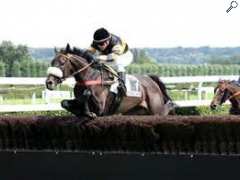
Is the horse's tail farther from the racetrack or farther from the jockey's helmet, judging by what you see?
the racetrack

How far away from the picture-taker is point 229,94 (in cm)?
1384

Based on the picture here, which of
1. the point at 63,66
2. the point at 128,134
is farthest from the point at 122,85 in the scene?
the point at 128,134

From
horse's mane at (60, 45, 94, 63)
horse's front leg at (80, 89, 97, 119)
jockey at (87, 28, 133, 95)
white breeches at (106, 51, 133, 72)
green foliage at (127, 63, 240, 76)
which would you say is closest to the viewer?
horse's front leg at (80, 89, 97, 119)

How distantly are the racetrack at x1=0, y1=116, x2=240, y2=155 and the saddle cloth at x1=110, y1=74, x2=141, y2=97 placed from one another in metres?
2.56

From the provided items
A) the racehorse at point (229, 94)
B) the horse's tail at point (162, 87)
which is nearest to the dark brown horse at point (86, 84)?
the horse's tail at point (162, 87)

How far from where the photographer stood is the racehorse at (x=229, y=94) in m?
13.7

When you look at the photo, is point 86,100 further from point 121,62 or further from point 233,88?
point 233,88

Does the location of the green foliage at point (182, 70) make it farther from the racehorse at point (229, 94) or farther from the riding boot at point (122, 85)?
the riding boot at point (122, 85)

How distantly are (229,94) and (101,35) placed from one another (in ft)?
13.5

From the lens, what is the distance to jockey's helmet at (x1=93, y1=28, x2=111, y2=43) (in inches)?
411

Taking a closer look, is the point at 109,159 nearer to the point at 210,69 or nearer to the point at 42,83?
the point at 42,83

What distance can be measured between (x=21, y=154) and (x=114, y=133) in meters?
1.00

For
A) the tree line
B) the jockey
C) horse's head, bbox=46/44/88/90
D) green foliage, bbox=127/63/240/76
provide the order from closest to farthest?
horse's head, bbox=46/44/88/90 < the jockey < the tree line < green foliage, bbox=127/63/240/76

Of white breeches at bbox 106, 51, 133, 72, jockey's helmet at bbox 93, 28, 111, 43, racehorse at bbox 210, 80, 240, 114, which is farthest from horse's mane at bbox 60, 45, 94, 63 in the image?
racehorse at bbox 210, 80, 240, 114
